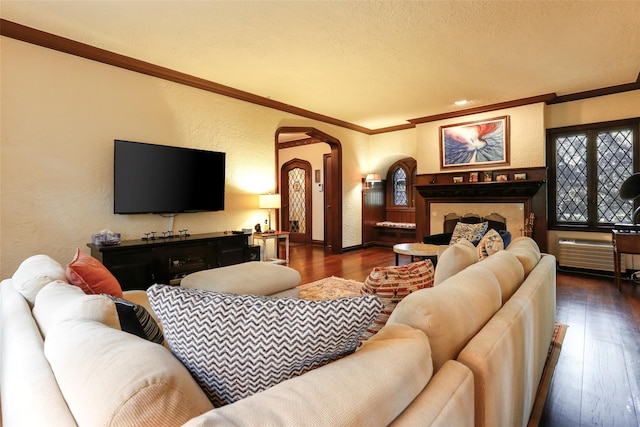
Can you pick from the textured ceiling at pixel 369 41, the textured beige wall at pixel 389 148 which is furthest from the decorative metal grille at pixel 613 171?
the textured beige wall at pixel 389 148

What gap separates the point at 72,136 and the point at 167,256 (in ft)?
4.94

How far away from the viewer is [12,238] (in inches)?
Result: 120

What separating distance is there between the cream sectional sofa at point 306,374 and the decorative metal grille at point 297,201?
7.18 meters

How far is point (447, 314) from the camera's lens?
1.07m

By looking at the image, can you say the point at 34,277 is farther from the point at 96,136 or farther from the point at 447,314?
the point at 96,136

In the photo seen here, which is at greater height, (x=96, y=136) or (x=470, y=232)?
(x=96, y=136)

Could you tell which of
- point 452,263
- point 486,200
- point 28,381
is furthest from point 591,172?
point 28,381

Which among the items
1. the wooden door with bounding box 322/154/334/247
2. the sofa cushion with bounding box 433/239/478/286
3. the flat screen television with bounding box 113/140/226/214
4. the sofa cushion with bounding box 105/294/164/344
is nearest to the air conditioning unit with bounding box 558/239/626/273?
the sofa cushion with bounding box 433/239/478/286

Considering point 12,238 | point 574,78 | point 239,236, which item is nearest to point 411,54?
point 574,78

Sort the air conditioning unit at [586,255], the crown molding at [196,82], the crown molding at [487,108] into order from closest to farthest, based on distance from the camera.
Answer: the crown molding at [196,82] → the air conditioning unit at [586,255] → the crown molding at [487,108]

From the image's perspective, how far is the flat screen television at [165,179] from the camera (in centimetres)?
360

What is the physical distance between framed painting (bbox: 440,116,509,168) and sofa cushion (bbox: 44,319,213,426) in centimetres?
601

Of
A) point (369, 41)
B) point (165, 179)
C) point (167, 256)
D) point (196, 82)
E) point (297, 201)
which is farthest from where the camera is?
point (297, 201)

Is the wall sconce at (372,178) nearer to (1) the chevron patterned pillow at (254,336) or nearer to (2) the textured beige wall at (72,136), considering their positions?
(2) the textured beige wall at (72,136)
